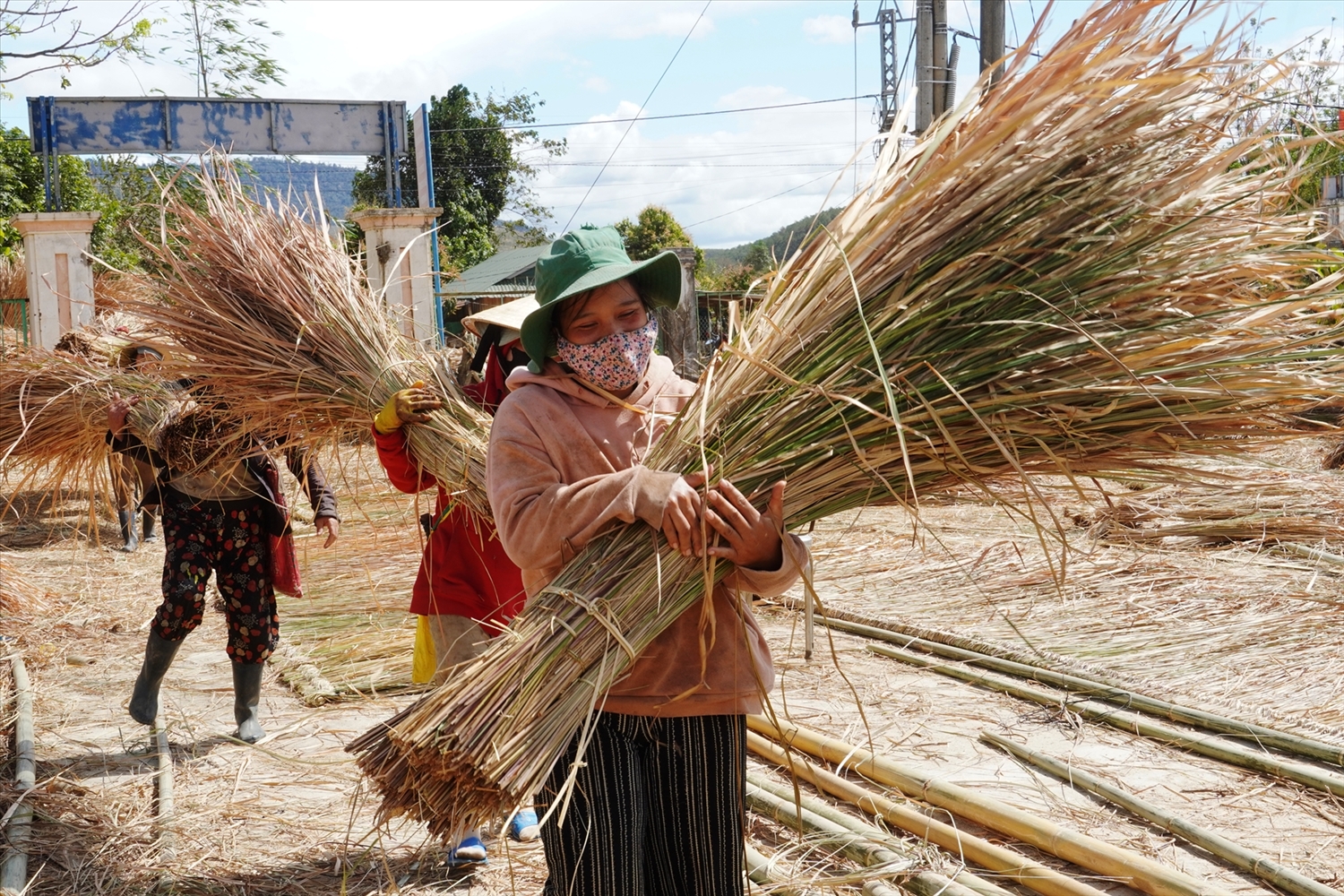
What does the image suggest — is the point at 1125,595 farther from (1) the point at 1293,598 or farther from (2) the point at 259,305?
(2) the point at 259,305

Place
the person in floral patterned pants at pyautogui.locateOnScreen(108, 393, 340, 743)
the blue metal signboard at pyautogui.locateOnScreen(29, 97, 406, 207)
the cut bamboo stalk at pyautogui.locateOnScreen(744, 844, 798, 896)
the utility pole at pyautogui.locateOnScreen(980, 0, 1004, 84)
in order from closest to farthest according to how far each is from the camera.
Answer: the cut bamboo stalk at pyautogui.locateOnScreen(744, 844, 798, 896), the person in floral patterned pants at pyautogui.locateOnScreen(108, 393, 340, 743), the utility pole at pyautogui.locateOnScreen(980, 0, 1004, 84), the blue metal signboard at pyautogui.locateOnScreen(29, 97, 406, 207)

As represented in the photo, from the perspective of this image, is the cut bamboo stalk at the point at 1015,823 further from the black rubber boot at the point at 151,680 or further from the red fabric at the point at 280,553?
the black rubber boot at the point at 151,680

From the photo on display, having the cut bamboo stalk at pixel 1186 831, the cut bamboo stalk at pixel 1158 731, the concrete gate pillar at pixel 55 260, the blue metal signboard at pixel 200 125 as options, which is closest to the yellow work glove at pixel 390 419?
the cut bamboo stalk at pixel 1186 831

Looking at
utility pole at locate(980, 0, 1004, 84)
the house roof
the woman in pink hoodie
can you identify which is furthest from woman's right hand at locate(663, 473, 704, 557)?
the house roof

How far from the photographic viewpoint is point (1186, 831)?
2.66 metres

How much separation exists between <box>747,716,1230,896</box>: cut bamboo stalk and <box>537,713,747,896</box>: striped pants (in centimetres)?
24

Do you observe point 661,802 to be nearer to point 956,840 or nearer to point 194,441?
point 956,840

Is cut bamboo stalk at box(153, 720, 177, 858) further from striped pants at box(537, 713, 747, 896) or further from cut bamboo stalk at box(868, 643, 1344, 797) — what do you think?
cut bamboo stalk at box(868, 643, 1344, 797)

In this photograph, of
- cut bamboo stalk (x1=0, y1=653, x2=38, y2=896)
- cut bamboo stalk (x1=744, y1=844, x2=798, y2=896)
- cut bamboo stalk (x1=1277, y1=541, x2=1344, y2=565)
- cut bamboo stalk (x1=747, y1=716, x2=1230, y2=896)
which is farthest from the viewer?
cut bamboo stalk (x1=1277, y1=541, x2=1344, y2=565)

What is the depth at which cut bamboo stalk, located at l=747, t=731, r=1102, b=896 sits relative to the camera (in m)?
2.44

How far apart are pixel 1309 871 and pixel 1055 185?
177cm

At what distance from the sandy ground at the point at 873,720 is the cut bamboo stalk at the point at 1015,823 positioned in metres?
0.07

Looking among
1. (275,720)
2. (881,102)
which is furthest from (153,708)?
(881,102)

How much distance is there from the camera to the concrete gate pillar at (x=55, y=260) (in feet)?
30.5
